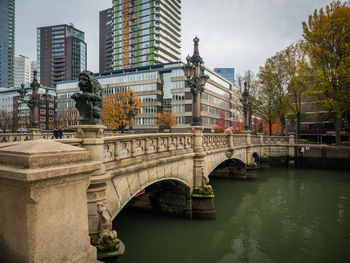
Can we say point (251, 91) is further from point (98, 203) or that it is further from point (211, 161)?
point (98, 203)

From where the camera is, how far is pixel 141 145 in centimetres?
861

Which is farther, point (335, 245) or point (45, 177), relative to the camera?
point (335, 245)

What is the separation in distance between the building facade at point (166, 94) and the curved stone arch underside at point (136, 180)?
43.1 m

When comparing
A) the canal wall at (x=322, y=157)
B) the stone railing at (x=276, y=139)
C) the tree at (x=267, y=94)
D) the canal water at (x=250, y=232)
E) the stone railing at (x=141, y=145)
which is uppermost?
the tree at (x=267, y=94)

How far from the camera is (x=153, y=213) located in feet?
43.0

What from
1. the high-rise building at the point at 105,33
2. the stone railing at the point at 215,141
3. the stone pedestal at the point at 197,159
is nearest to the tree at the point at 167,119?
the stone railing at the point at 215,141

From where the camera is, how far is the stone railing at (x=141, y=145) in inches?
270

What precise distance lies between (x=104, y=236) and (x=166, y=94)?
5543 cm

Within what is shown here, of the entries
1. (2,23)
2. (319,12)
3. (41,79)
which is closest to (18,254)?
(319,12)

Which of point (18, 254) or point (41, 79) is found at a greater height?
point (41, 79)

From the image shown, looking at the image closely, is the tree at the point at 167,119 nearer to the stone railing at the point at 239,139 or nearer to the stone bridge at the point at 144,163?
the stone railing at the point at 239,139

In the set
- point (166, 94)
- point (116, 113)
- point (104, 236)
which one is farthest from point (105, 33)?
point (104, 236)

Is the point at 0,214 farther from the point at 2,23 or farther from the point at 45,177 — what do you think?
the point at 2,23

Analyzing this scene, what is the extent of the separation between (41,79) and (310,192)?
507ft
